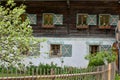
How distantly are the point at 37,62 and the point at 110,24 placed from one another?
5.94 meters

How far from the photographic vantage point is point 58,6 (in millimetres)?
29266

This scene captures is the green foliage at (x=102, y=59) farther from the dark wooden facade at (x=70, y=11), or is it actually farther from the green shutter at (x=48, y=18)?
the green shutter at (x=48, y=18)

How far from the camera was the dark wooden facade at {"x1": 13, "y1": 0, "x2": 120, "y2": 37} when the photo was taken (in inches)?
1146

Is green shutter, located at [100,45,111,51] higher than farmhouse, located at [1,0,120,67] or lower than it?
lower

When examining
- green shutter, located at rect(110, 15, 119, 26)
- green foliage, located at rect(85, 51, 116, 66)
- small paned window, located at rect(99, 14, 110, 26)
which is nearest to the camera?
green foliage, located at rect(85, 51, 116, 66)

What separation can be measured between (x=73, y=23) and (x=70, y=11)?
916mm

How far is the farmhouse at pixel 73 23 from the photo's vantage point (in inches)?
1137

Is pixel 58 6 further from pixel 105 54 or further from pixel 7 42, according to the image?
pixel 7 42

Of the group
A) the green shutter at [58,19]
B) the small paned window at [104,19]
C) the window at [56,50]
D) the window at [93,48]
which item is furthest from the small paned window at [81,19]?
the window at [56,50]

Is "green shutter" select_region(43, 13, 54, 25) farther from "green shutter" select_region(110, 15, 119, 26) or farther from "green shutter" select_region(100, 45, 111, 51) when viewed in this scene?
"green shutter" select_region(110, 15, 119, 26)

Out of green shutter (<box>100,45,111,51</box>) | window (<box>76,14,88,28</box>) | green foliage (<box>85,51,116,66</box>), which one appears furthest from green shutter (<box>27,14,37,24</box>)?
green foliage (<box>85,51,116,66</box>)

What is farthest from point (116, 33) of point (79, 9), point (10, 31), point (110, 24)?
point (10, 31)

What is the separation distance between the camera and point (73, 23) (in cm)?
2922

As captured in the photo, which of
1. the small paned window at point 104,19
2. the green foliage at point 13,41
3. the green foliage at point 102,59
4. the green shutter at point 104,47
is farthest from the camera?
the small paned window at point 104,19
